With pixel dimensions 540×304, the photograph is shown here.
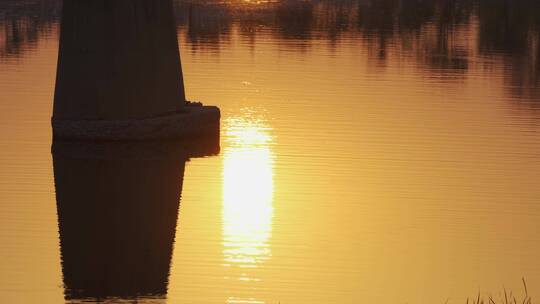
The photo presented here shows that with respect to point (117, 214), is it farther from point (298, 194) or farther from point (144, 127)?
point (144, 127)

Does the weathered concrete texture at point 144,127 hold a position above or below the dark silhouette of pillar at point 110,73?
below

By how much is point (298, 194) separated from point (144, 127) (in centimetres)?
480

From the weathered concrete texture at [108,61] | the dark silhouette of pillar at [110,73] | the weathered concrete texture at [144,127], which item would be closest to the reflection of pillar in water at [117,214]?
the weathered concrete texture at [144,127]

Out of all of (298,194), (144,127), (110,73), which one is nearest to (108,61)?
(110,73)

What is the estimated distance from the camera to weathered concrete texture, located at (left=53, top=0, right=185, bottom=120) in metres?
23.5

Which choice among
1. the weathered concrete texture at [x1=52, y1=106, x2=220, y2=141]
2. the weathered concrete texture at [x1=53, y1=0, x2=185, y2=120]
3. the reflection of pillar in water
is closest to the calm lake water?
the reflection of pillar in water

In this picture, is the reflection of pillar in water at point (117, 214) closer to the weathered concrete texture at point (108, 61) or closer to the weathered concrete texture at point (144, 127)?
the weathered concrete texture at point (144, 127)

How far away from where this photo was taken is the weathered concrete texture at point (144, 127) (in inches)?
927

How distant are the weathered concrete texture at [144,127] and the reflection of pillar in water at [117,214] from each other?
21cm

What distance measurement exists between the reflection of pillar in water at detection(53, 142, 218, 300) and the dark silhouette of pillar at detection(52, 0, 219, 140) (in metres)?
0.34

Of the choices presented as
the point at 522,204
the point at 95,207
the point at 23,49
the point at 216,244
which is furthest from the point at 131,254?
the point at 23,49

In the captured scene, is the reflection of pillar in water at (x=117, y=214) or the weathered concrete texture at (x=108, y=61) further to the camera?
the weathered concrete texture at (x=108, y=61)

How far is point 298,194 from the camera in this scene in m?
19.6

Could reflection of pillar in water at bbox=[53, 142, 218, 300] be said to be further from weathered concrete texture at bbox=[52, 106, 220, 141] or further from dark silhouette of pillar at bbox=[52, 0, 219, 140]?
dark silhouette of pillar at bbox=[52, 0, 219, 140]
